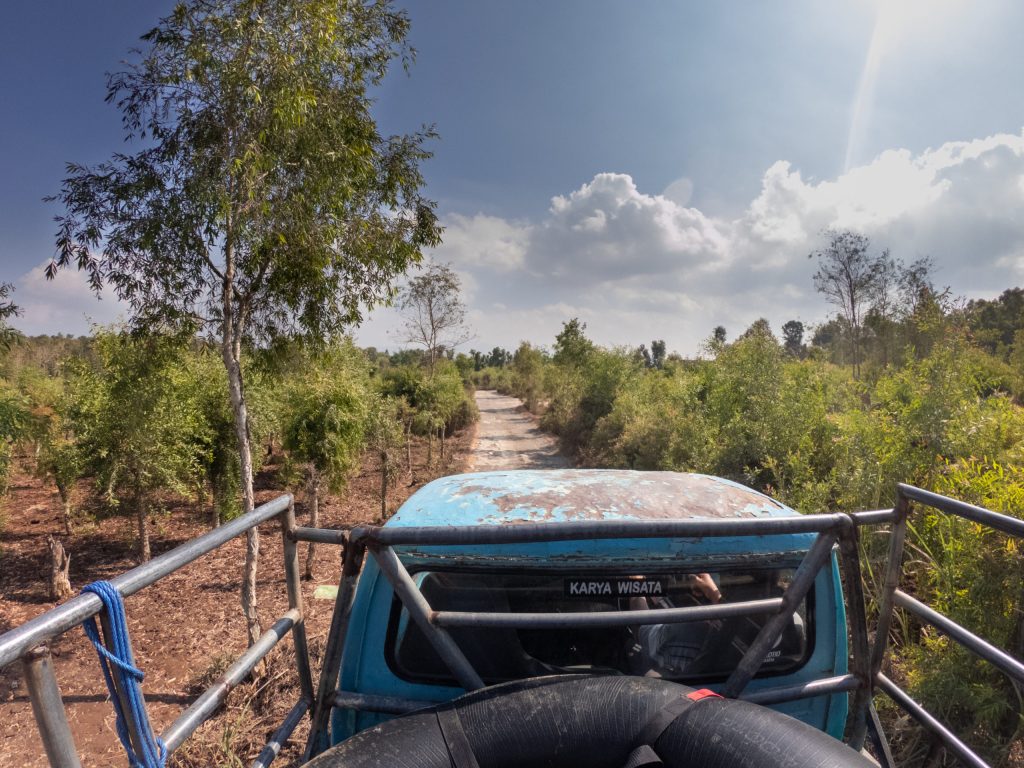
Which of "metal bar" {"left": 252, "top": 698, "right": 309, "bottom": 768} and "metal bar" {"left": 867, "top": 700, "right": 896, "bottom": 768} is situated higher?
"metal bar" {"left": 252, "top": 698, "right": 309, "bottom": 768}

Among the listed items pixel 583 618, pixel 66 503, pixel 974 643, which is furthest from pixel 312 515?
pixel 974 643

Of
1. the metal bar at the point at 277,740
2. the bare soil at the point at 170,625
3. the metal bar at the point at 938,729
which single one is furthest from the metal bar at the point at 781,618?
the bare soil at the point at 170,625

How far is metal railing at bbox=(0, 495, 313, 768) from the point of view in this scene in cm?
94

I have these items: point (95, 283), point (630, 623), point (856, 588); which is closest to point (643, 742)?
point (630, 623)

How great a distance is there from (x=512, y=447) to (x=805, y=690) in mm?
19272

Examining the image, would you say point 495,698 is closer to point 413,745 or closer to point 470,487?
point 413,745

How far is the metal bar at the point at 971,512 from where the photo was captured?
4.60ft

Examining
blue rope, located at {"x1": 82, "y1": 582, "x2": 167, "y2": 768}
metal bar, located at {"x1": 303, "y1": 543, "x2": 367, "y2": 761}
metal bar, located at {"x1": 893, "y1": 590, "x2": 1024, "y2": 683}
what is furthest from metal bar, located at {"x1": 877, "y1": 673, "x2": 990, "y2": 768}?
blue rope, located at {"x1": 82, "y1": 582, "x2": 167, "y2": 768}

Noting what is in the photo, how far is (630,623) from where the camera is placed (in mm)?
1468

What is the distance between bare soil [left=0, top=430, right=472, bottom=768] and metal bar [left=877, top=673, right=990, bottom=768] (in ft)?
12.6

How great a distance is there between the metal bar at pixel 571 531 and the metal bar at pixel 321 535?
0.31 feet

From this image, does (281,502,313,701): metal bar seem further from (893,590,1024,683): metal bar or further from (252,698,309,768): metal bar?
(893,590,1024,683): metal bar

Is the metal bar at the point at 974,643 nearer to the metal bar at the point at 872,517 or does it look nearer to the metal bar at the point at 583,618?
the metal bar at the point at 872,517

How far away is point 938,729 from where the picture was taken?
1.67 metres
